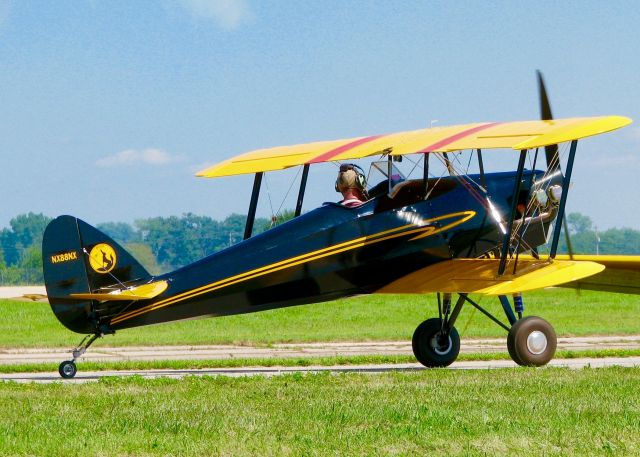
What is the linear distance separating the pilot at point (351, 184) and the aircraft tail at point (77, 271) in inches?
118

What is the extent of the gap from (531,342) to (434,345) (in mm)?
1682

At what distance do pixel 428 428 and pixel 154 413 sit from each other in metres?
2.38

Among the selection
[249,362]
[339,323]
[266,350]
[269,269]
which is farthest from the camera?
[339,323]

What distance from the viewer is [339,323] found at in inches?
1111

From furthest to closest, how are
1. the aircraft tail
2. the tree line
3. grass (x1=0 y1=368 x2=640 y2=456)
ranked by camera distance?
the tree line → the aircraft tail → grass (x1=0 y1=368 x2=640 y2=456)

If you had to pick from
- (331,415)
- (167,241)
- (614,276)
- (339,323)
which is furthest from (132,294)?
(167,241)

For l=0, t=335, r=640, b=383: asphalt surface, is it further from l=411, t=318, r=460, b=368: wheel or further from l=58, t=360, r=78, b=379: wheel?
l=58, t=360, r=78, b=379: wheel

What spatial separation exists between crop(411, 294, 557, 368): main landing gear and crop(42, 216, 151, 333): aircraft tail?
4306 mm

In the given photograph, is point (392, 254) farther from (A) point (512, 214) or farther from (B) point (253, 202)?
(B) point (253, 202)

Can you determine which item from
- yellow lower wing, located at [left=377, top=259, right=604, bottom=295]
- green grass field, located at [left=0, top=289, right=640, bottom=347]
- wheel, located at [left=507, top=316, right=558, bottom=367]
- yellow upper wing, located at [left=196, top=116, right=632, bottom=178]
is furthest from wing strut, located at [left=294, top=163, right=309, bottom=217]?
green grass field, located at [left=0, top=289, right=640, bottom=347]

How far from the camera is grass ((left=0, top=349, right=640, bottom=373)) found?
52.1ft

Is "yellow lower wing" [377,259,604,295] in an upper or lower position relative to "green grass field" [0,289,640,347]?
upper

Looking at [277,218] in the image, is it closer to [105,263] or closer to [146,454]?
[105,263]

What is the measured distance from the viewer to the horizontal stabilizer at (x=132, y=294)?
13.4m
